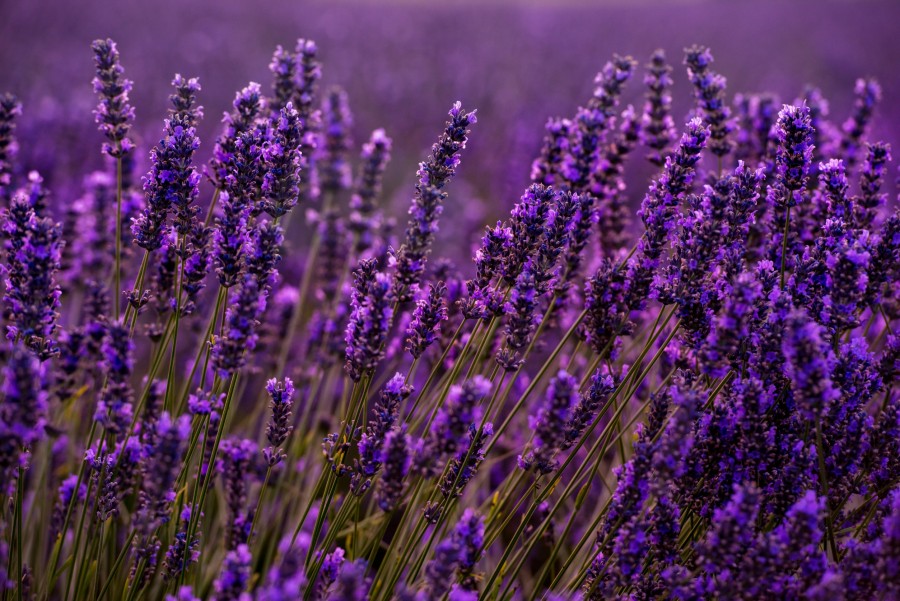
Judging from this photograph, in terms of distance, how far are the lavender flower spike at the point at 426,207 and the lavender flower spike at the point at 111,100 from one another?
2.84ft

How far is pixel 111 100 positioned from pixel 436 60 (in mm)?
11201

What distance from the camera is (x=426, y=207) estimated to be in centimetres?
185

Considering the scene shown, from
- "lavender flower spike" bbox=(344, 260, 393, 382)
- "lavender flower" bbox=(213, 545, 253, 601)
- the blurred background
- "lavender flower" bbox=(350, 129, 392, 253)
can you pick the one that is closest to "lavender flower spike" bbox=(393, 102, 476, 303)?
"lavender flower spike" bbox=(344, 260, 393, 382)

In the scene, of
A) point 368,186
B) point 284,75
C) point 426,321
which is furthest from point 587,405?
point 368,186

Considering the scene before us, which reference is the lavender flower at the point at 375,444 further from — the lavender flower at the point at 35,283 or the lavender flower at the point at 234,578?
the lavender flower at the point at 35,283

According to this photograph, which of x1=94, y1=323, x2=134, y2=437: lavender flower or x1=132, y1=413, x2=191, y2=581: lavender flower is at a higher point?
x1=94, y1=323, x2=134, y2=437: lavender flower

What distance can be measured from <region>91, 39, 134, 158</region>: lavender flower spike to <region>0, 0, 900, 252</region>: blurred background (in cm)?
259

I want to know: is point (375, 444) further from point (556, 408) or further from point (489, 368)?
point (489, 368)

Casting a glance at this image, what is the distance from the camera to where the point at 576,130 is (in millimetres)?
2537

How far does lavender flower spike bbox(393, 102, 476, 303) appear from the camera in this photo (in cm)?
186

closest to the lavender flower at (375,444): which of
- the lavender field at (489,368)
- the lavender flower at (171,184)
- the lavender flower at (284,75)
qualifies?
the lavender field at (489,368)

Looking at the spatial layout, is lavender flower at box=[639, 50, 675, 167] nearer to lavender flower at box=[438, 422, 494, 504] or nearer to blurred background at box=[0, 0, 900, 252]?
lavender flower at box=[438, 422, 494, 504]

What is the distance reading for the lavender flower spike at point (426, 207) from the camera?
6.09 feet

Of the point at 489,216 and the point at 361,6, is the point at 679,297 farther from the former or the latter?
the point at 361,6
